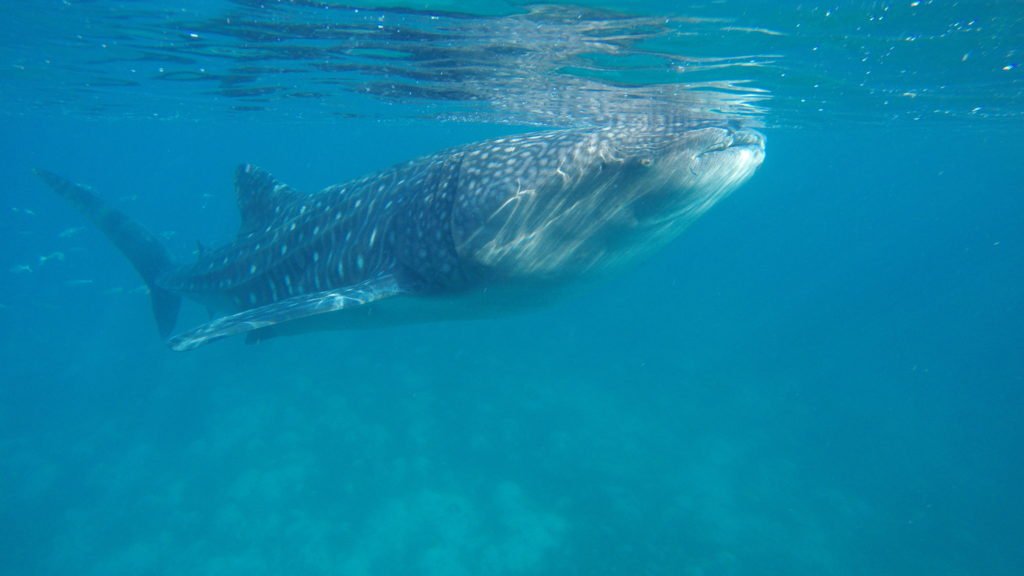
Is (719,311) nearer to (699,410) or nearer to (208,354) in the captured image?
(699,410)

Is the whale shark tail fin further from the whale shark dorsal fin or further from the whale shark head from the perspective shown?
the whale shark head

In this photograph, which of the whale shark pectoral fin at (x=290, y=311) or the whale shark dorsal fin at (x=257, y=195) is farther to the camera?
the whale shark dorsal fin at (x=257, y=195)

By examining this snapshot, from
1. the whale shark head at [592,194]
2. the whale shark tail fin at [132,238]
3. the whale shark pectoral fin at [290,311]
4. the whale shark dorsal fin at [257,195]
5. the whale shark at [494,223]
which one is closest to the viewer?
the whale shark head at [592,194]

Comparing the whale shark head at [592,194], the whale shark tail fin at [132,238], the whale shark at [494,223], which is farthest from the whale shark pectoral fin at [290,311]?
the whale shark tail fin at [132,238]

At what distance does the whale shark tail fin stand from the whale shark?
16.1 feet

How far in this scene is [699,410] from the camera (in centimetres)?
1816

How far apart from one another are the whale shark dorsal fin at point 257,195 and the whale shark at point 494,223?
113 centimetres

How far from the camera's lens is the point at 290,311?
5262mm

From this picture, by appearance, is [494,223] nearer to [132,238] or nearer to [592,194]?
[592,194]

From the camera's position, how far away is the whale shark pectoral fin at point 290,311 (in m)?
5.02

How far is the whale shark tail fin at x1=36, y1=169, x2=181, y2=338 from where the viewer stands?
10047mm

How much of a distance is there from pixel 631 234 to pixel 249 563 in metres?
9.92

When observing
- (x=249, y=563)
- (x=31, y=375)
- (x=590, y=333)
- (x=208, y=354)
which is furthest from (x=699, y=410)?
(x=31, y=375)

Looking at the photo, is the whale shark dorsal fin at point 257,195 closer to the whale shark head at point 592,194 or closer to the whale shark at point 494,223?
the whale shark at point 494,223
